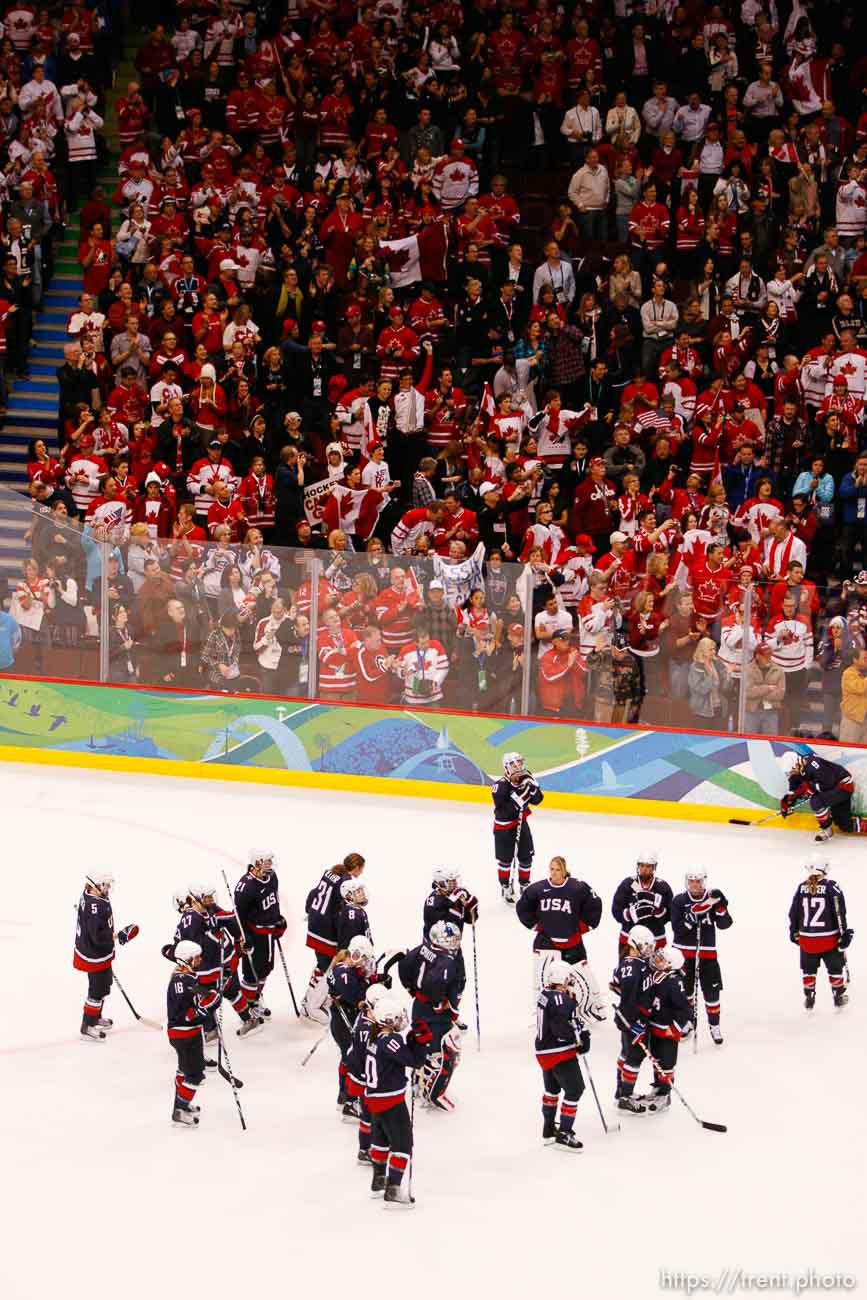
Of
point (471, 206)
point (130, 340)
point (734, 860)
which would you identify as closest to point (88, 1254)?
point (734, 860)

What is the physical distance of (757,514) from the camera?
64.0 feet

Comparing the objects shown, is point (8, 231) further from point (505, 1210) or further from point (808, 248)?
point (505, 1210)

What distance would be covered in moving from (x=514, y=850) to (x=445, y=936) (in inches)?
142

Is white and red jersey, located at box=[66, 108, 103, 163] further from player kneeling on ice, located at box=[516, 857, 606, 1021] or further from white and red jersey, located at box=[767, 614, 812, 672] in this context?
player kneeling on ice, located at box=[516, 857, 606, 1021]

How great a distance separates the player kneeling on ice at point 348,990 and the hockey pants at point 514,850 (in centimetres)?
344

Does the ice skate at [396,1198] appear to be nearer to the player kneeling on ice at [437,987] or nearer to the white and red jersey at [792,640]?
the player kneeling on ice at [437,987]

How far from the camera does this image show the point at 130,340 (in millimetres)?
21344

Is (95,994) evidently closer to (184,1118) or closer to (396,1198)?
(184,1118)

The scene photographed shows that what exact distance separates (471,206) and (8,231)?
194 inches

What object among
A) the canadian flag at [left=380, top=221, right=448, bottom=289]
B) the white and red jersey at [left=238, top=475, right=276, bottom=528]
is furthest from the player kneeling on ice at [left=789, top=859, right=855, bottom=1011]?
the canadian flag at [left=380, top=221, right=448, bottom=289]

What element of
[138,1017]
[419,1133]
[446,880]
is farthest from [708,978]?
[138,1017]

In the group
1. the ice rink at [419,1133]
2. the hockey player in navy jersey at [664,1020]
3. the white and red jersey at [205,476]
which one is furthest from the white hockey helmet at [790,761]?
the white and red jersey at [205,476]

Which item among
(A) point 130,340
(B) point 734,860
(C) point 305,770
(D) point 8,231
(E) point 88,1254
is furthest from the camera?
(D) point 8,231

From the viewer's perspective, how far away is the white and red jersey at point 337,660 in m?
18.6
